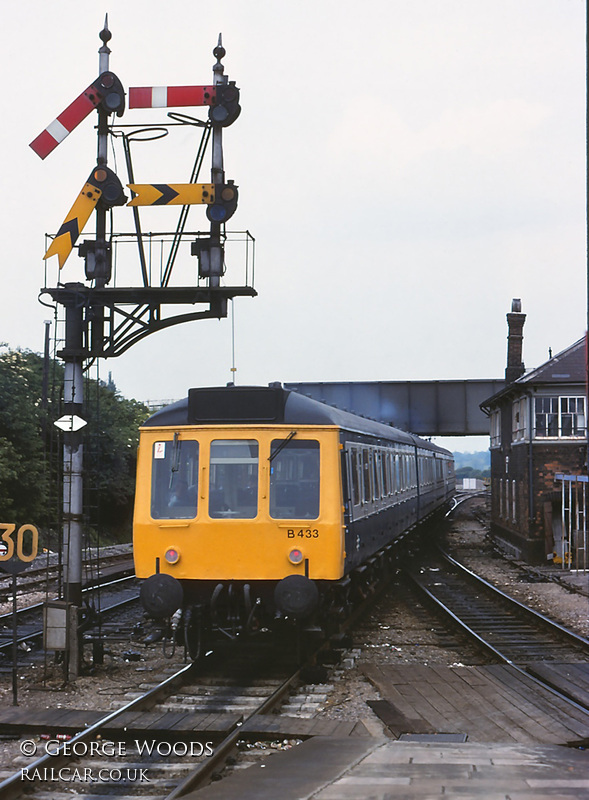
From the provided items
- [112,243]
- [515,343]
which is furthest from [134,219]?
[515,343]

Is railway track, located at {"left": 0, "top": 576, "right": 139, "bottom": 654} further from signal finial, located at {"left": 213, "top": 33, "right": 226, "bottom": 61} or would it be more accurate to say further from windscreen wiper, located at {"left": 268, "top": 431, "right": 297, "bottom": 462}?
signal finial, located at {"left": 213, "top": 33, "right": 226, "bottom": 61}

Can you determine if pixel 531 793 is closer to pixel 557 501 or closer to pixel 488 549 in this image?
pixel 557 501

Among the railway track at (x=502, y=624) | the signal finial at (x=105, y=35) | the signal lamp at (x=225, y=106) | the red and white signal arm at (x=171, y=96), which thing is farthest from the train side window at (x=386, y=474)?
the signal finial at (x=105, y=35)

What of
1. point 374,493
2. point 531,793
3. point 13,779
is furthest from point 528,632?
point 13,779

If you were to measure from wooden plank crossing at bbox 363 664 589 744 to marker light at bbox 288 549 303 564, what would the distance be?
1.43 metres

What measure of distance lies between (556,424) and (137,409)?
24598 millimetres

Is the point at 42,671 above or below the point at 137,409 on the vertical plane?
below

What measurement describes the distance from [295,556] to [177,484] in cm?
146

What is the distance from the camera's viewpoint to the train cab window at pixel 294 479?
9617mm

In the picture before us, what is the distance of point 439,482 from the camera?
1243 inches

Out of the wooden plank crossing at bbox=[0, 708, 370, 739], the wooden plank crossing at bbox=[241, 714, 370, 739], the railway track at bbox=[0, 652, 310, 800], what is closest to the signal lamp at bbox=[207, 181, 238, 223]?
the railway track at bbox=[0, 652, 310, 800]

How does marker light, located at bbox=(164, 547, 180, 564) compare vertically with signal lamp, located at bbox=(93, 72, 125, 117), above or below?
below

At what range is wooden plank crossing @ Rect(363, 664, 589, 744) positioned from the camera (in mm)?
7531

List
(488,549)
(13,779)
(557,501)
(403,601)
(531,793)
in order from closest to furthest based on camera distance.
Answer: (531,793)
(13,779)
(403,601)
(557,501)
(488,549)
